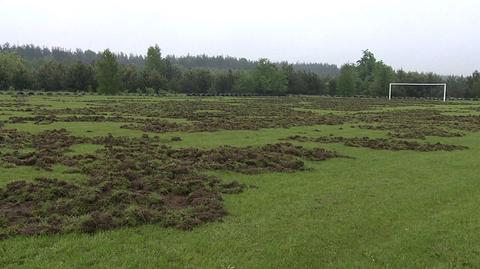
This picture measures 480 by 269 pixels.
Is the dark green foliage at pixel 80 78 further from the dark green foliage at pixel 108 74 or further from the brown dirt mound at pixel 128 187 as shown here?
the brown dirt mound at pixel 128 187

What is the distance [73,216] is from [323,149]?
16566 mm

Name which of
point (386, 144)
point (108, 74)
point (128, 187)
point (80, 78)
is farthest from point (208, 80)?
point (128, 187)

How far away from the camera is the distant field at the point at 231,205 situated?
10828 millimetres

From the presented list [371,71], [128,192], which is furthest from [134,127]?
[371,71]

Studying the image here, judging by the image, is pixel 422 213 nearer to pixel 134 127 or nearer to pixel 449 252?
pixel 449 252

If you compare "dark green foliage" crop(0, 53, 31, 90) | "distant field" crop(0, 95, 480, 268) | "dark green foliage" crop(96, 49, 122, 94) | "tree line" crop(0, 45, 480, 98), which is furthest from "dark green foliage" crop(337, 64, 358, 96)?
"distant field" crop(0, 95, 480, 268)

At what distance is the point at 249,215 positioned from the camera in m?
14.0

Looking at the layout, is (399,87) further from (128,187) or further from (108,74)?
(128,187)

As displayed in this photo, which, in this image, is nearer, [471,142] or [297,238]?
[297,238]

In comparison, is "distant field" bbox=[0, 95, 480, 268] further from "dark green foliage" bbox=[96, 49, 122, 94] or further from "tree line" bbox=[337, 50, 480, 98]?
"tree line" bbox=[337, 50, 480, 98]

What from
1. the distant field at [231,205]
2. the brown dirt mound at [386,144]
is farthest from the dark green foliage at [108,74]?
the brown dirt mound at [386,144]

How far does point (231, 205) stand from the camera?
1508cm

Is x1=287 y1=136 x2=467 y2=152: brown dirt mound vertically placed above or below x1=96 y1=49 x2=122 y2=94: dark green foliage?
below

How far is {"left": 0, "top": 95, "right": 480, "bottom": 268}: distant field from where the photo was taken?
10.8 m
